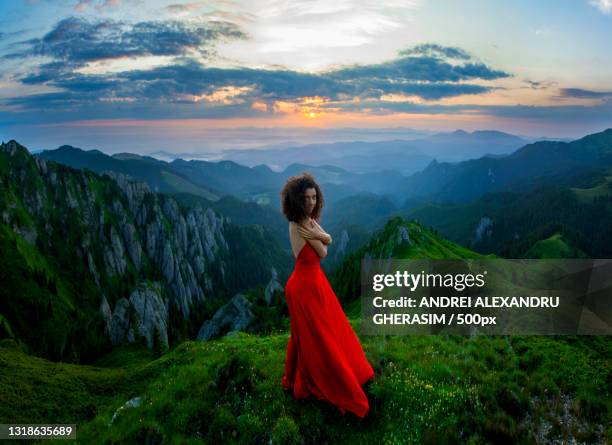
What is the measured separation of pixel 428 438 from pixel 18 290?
175 meters

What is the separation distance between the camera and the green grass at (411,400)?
10508mm

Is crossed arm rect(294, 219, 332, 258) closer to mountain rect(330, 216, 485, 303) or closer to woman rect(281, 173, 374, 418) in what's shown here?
woman rect(281, 173, 374, 418)

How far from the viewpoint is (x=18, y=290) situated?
470 ft

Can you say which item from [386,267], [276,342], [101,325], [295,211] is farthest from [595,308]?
[101,325]

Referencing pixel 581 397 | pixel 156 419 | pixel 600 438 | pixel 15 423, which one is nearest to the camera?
pixel 600 438

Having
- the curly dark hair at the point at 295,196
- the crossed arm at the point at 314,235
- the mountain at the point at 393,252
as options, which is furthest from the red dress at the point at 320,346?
the mountain at the point at 393,252

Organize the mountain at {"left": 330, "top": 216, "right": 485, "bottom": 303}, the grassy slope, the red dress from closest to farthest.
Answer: the grassy slope → the red dress → the mountain at {"left": 330, "top": 216, "right": 485, "bottom": 303}

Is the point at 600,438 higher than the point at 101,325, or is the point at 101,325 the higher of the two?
the point at 600,438

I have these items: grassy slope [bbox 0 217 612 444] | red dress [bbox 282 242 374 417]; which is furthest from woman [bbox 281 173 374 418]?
grassy slope [bbox 0 217 612 444]

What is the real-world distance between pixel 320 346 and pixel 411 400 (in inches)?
123

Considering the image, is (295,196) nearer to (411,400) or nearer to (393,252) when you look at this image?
(411,400)

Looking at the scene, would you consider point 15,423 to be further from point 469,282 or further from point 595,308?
point 595,308

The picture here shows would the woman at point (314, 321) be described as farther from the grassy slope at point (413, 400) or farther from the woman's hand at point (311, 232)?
the grassy slope at point (413, 400)

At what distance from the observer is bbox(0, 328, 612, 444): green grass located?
34.5ft
